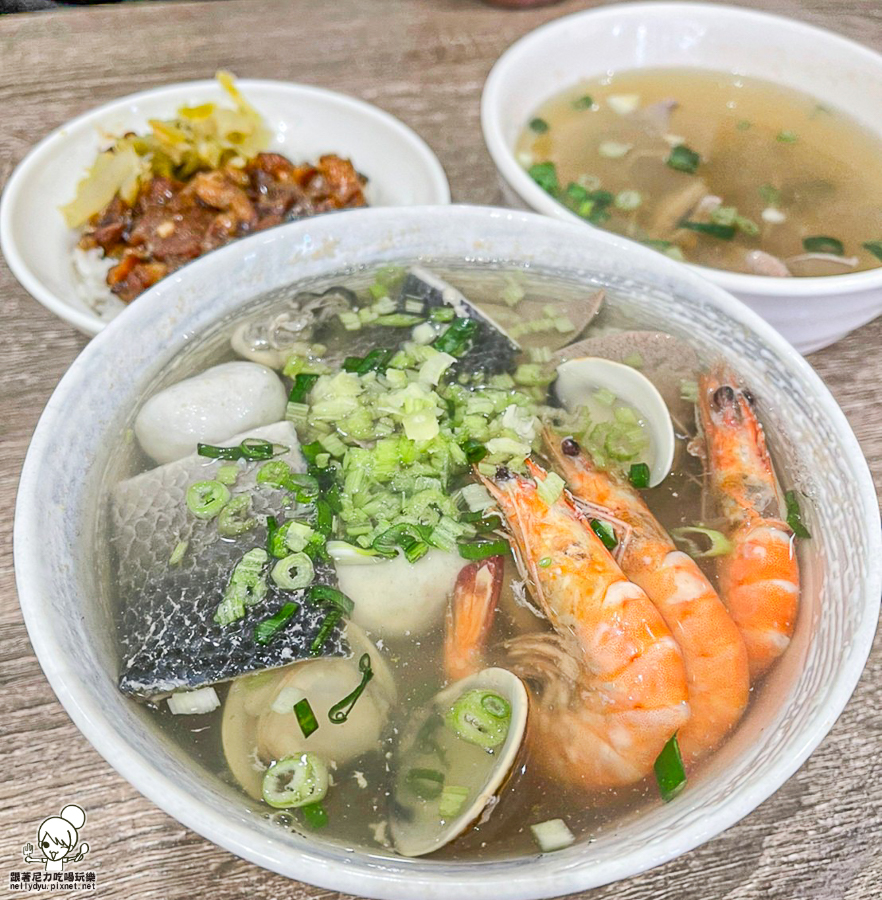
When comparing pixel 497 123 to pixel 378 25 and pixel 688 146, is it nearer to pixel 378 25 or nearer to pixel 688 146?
pixel 688 146

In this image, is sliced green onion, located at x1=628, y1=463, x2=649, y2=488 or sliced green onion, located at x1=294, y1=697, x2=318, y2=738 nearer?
sliced green onion, located at x1=294, y1=697, x2=318, y2=738

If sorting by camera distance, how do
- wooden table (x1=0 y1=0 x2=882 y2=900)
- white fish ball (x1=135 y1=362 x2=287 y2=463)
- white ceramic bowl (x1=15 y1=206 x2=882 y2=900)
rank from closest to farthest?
white ceramic bowl (x1=15 y1=206 x2=882 y2=900) → wooden table (x1=0 y1=0 x2=882 y2=900) → white fish ball (x1=135 y1=362 x2=287 y2=463)

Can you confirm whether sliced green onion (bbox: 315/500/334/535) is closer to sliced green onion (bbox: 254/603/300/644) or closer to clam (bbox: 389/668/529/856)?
sliced green onion (bbox: 254/603/300/644)

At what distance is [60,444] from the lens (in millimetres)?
1117

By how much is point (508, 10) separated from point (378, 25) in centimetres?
51

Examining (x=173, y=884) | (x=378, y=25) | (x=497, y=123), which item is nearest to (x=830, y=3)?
(x=378, y=25)


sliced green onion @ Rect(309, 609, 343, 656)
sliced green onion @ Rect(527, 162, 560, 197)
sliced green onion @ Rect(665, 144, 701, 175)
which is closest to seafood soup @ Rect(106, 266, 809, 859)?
sliced green onion @ Rect(309, 609, 343, 656)

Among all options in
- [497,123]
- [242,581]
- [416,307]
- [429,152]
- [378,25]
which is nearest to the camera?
[242,581]

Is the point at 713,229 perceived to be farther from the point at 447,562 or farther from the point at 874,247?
the point at 447,562

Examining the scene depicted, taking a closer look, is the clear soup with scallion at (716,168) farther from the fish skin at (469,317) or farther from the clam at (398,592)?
the clam at (398,592)

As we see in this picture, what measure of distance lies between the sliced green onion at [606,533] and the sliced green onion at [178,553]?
2.16ft

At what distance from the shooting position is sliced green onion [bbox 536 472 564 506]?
1.23 metres

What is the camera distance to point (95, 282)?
1.95m

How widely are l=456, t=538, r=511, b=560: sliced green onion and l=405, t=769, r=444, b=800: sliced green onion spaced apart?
0.32m
